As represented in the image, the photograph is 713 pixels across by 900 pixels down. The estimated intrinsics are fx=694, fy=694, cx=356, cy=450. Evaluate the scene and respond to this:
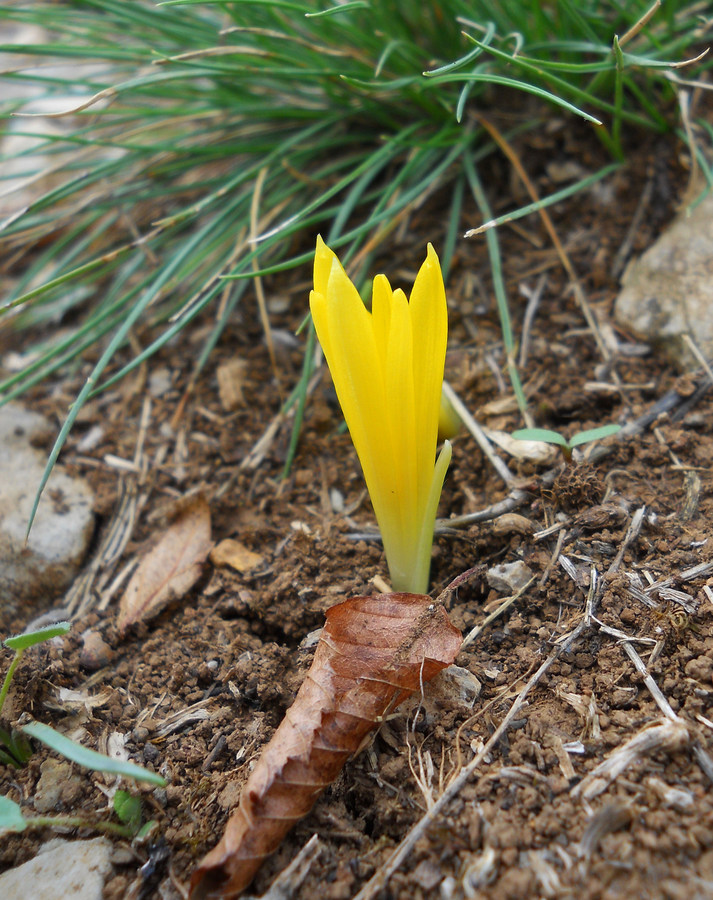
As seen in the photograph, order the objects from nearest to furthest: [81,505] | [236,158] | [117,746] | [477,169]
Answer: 1. [117,746]
2. [81,505]
3. [477,169]
4. [236,158]

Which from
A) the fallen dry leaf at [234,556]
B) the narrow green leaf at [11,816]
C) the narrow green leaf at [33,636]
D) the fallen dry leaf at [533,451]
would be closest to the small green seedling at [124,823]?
the narrow green leaf at [11,816]

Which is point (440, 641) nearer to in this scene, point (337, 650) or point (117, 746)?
point (337, 650)

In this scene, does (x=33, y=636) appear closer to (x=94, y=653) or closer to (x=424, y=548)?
(x=94, y=653)

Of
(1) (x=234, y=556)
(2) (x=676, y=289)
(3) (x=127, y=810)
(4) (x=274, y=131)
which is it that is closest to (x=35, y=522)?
(1) (x=234, y=556)

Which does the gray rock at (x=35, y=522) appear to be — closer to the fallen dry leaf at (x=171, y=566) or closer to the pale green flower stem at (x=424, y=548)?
the fallen dry leaf at (x=171, y=566)

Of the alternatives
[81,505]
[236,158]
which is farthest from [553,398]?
[236,158]

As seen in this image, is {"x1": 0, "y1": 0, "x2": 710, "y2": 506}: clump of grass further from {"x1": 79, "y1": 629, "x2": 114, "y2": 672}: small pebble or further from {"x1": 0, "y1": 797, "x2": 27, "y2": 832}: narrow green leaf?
{"x1": 0, "y1": 797, "x2": 27, "y2": 832}: narrow green leaf
